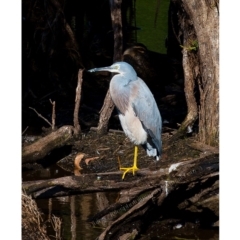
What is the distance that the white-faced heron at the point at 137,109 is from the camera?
18.4 feet

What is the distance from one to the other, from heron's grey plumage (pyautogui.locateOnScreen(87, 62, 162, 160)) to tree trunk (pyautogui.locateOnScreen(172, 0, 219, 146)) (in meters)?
0.59

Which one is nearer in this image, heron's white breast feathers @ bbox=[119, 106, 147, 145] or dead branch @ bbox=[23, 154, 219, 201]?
dead branch @ bbox=[23, 154, 219, 201]

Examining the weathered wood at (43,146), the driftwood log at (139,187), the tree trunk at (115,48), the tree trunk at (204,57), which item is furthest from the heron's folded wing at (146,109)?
the tree trunk at (115,48)

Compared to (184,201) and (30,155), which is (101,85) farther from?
(184,201)

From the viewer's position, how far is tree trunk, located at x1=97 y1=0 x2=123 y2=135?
22.3 feet

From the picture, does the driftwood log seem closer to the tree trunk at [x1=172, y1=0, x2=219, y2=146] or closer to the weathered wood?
the tree trunk at [x1=172, y1=0, x2=219, y2=146]

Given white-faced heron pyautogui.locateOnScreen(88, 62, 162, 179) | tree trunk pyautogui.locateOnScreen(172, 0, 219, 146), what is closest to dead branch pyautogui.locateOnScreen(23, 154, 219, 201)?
white-faced heron pyautogui.locateOnScreen(88, 62, 162, 179)

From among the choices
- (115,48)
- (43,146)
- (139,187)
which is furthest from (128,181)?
(115,48)

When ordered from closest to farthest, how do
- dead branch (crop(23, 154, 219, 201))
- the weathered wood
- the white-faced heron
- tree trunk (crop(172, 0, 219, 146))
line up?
dead branch (crop(23, 154, 219, 201)) < the white-faced heron < tree trunk (crop(172, 0, 219, 146)) < the weathered wood

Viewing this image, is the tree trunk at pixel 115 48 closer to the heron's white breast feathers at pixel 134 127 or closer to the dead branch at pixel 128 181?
the heron's white breast feathers at pixel 134 127

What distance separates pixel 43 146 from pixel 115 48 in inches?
42.7

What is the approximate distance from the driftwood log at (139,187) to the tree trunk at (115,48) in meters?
2.10

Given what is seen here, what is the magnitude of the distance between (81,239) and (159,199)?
23.4 inches

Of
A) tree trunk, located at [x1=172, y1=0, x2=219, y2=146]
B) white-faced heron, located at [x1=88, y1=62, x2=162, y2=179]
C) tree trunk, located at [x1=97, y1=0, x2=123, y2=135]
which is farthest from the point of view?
tree trunk, located at [x1=97, y1=0, x2=123, y2=135]
